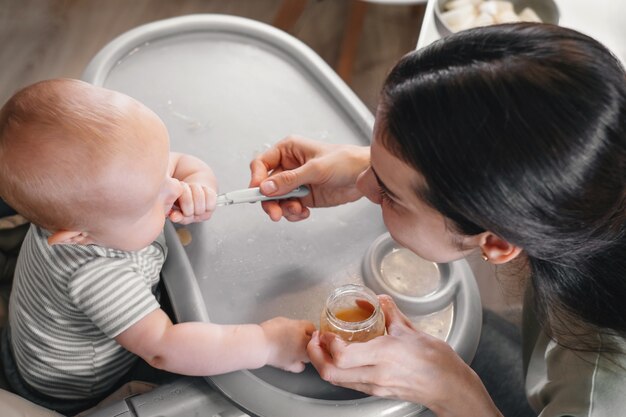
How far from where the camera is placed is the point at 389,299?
32.6 inches

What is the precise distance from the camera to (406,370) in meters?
0.77

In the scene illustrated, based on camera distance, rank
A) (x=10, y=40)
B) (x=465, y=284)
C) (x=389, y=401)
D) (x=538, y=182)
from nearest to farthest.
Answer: (x=538, y=182), (x=389, y=401), (x=465, y=284), (x=10, y=40)

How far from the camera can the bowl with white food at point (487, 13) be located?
3.96ft

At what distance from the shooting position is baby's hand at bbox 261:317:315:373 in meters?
0.79

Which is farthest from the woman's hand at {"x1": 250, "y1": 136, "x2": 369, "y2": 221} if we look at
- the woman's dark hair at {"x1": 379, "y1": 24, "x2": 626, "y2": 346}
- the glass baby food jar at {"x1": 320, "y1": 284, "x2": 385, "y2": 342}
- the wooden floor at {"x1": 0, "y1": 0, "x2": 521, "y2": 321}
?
the wooden floor at {"x1": 0, "y1": 0, "x2": 521, "y2": 321}

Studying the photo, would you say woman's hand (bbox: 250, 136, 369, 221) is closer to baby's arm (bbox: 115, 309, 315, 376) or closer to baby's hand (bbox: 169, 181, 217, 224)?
baby's hand (bbox: 169, 181, 217, 224)

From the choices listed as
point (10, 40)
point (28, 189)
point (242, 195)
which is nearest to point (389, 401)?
point (242, 195)

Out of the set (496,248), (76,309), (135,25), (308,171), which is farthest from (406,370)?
(135,25)

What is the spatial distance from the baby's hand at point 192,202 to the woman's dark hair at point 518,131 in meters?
0.30

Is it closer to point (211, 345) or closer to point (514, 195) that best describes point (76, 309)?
point (211, 345)

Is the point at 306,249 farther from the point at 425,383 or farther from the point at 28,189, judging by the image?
the point at 28,189

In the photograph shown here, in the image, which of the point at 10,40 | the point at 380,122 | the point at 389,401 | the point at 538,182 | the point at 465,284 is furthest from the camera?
the point at 10,40

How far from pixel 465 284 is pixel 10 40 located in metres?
1.67

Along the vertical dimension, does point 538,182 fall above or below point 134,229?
above
